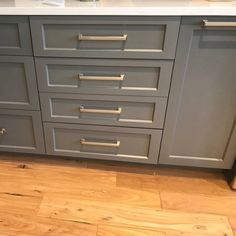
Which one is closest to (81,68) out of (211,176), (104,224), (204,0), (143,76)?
(143,76)

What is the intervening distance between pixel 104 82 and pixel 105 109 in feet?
0.49

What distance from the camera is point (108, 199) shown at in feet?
4.17

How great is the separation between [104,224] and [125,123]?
506mm

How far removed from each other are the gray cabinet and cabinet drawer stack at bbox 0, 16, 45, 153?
0.69 metres

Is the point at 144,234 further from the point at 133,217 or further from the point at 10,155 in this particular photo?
the point at 10,155

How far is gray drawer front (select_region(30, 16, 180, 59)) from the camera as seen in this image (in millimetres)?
990

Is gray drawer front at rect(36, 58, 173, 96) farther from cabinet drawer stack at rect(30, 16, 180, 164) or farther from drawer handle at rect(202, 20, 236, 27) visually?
drawer handle at rect(202, 20, 236, 27)

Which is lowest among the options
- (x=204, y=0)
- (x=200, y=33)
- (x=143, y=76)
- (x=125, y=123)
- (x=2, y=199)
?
(x=2, y=199)

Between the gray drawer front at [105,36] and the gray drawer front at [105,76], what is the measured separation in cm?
4

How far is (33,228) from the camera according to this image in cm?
111

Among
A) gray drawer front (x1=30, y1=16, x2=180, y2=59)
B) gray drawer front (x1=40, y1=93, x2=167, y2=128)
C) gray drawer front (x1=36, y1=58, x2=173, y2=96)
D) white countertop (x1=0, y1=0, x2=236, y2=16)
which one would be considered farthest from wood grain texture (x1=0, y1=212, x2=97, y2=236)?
white countertop (x1=0, y1=0, x2=236, y2=16)

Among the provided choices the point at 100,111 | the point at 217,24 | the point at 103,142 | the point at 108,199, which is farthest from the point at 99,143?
the point at 217,24

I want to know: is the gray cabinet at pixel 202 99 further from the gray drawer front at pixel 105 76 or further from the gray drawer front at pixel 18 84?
the gray drawer front at pixel 18 84

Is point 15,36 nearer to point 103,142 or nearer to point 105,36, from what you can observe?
point 105,36
